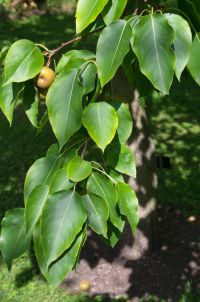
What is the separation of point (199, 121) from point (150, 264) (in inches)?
124

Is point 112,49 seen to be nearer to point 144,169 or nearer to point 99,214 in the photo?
point 99,214

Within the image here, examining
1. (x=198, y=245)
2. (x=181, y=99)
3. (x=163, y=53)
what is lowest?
(x=181, y=99)

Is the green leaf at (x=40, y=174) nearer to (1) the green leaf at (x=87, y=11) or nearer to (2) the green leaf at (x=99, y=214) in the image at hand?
(2) the green leaf at (x=99, y=214)

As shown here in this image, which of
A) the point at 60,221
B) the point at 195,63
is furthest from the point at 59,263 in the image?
the point at 195,63

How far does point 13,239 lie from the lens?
165 centimetres

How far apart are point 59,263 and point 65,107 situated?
440 mm

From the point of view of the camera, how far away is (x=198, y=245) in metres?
4.38

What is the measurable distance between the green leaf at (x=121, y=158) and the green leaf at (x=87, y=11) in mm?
383

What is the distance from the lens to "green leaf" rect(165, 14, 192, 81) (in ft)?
4.88

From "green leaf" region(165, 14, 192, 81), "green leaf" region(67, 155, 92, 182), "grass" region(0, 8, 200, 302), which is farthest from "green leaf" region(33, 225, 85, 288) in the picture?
"grass" region(0, 8, 200, 302)

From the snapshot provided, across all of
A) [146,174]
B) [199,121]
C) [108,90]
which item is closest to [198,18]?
[108,90]

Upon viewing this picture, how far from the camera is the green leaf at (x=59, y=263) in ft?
4.87

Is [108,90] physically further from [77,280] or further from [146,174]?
[77,280]

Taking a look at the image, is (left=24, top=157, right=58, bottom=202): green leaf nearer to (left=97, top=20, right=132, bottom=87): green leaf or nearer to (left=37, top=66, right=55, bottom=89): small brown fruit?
(left=37, top=66, right=55, bottom=89): small brown fruit
